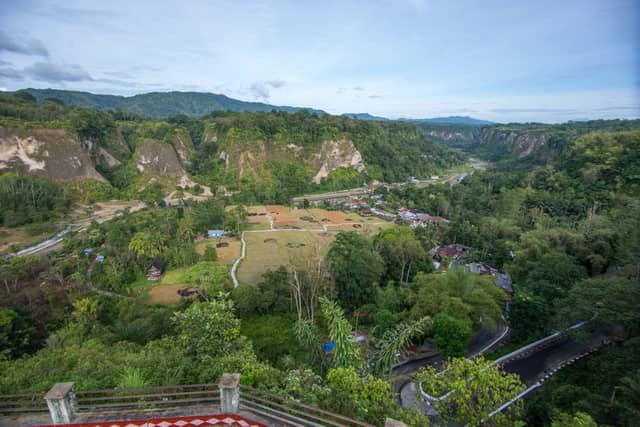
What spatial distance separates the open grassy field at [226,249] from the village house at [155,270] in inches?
169

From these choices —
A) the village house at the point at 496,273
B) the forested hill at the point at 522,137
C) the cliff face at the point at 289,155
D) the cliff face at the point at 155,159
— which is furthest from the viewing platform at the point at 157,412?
the forested hill at the point at 522,137

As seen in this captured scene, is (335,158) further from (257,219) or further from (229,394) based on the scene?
(229,394)

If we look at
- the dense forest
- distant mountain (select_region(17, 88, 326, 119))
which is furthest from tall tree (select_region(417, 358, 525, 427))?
distant mountain (select_region(17, 88, 326, 119))

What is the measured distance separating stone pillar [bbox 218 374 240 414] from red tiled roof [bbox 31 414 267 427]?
0.11 m

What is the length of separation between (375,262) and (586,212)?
2822cm

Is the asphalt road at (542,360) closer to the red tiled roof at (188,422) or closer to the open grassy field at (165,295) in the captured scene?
the red tiled roof at (188,422)

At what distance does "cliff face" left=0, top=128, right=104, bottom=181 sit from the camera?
42.8m

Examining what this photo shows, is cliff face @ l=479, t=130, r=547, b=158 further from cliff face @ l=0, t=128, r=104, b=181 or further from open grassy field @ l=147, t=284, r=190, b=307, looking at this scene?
cliff face @ l=0, t=128, r=104, b=181

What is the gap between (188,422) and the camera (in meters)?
4.95

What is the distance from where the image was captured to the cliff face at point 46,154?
42.8 metres

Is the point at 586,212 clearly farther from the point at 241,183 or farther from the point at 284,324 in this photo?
the point at 241,183

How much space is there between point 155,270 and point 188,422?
22287 mm

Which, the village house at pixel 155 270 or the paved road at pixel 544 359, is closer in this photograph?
the paved road at pixel 544 359

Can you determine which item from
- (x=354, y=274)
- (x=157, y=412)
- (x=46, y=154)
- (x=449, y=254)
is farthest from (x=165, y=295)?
(x=46, y=154)
